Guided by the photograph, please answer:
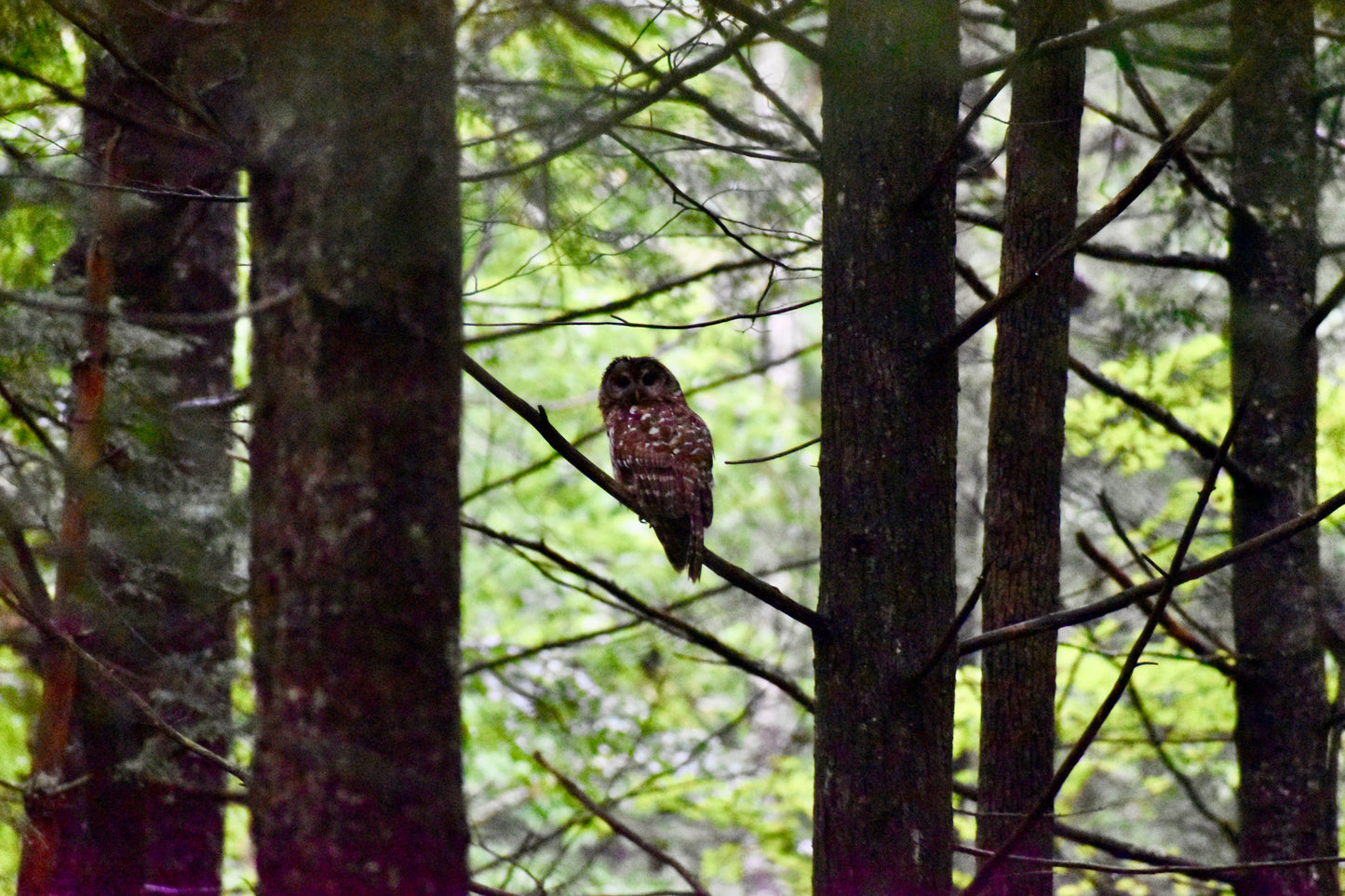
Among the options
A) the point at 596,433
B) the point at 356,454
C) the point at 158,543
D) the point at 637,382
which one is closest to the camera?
the point at 356,454

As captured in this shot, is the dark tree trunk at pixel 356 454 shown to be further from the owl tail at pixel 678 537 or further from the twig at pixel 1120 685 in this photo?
the owl tail at pixel 678 537

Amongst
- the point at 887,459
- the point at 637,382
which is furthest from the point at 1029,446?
the point at 637,382

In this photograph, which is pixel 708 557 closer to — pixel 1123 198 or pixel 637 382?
pixel 1123 198

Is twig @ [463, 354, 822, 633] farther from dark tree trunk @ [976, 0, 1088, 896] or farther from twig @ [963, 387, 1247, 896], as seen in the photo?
dark tree trunk @ [976, 0, 1088, 896]

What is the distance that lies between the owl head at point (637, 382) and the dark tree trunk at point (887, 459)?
2.91m

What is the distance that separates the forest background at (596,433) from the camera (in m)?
1.81

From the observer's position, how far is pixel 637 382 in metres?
5.80

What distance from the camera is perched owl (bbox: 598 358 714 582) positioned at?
498 cm

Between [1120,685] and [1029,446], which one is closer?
[1120,685]

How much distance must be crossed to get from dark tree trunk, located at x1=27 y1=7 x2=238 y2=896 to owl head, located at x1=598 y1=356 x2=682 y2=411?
1.80 m

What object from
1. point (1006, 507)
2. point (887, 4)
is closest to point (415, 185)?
point (887, 4)

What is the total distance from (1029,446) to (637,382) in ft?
8.02

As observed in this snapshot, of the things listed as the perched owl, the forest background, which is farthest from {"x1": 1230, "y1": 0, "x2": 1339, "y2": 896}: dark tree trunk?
the perched owl

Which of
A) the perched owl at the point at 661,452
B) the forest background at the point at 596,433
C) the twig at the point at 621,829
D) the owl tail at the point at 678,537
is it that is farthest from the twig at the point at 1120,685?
the owl tail at the point at 678,537
